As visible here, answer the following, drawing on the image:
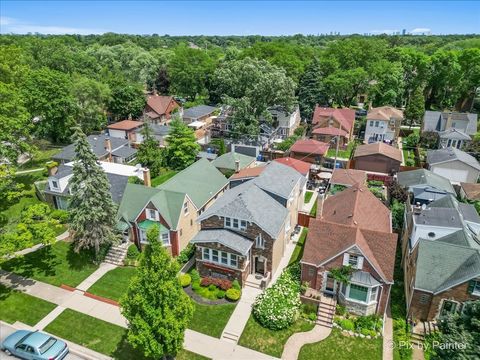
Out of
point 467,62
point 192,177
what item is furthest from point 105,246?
Answer: point 467,62

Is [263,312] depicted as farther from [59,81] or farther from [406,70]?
[406,70]

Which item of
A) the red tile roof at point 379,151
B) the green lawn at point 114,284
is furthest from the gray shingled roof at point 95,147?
the red tile roof at point 379,151

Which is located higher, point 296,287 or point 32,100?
point 32,100

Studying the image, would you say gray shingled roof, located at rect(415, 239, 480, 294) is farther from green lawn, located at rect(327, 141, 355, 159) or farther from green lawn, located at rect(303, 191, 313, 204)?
green lawn, located at rect(327, 141, 355, 159)

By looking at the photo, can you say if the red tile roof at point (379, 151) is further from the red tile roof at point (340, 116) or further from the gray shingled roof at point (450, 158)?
the red tile roof at point (340, 116)

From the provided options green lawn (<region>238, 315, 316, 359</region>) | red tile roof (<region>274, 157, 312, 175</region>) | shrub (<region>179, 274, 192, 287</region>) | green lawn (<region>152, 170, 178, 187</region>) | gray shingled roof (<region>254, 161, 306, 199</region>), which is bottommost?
green lawn (<region>238, 315, 316, 359</region>)

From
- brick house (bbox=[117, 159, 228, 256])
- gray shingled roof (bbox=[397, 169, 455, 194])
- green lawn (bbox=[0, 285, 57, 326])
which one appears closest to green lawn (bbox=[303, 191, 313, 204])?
gray shingled roof (bbox=[397, 169, 455, 194])
